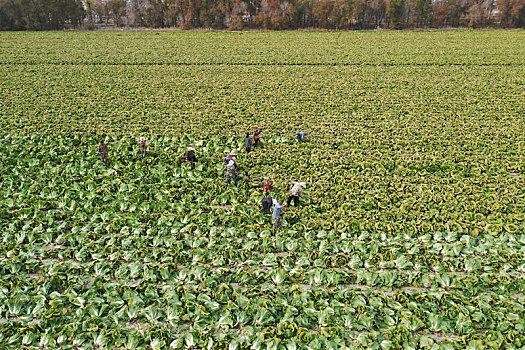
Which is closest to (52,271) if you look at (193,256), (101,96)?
(193,256)

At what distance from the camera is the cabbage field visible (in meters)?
8.21

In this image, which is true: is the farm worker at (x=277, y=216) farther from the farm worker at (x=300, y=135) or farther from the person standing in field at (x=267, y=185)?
the farm worker at (x=300, y=135)

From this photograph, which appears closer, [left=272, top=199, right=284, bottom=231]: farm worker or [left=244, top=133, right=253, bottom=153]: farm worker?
[left=272, top=199, right=284, bottom=231]: farm worker

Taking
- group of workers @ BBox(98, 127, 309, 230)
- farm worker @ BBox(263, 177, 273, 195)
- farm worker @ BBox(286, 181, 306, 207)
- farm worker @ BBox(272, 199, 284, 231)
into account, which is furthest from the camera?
farm worker @ BBox(263, 177, 273, 195)

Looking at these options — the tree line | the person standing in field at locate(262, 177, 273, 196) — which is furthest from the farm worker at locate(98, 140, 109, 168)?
the tree line

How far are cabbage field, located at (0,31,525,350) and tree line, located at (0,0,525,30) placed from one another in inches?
2354

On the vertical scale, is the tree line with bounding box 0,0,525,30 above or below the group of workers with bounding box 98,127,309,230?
above

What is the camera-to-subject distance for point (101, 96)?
28344 mm

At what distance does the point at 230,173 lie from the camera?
14.5 meters

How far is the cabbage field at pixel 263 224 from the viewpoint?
26.9ft

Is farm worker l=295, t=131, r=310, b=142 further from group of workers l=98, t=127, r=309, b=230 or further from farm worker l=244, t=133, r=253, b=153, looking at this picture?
farm worker l=244, t=133, r=253, b=153

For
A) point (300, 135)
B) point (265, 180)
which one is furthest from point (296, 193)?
point (300, 135)

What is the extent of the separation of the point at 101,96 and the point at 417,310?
2794 centimetres

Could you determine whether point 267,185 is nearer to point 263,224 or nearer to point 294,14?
point 263,224
